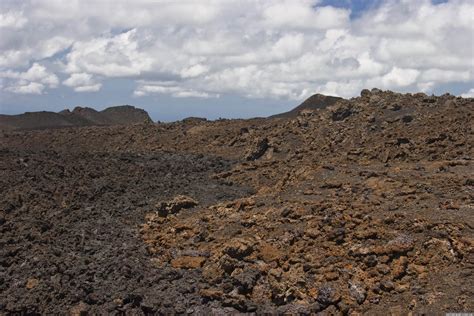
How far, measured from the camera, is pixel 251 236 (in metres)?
11.3

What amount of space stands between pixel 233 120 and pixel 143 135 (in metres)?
6.67

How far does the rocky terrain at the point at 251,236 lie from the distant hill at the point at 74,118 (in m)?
40.5

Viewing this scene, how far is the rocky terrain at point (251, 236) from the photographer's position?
8828mm

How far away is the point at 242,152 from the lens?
29391 mm

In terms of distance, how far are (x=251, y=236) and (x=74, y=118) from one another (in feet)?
204

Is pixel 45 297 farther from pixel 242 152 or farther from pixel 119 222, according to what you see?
pixel 242 152

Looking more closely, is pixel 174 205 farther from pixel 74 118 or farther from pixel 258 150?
pixel 74 118

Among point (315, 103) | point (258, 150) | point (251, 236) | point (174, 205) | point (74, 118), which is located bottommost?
point (251, 236)

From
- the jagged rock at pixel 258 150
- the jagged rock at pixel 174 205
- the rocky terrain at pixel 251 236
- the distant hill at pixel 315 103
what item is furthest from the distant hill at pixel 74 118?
the jagged rock at pixel 174 205

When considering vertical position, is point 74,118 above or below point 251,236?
above

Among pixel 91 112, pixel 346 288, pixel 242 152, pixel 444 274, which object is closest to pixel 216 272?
pixel 346 288

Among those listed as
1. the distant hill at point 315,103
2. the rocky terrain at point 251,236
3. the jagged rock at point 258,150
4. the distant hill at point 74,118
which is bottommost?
the rocky terrain at point 251,236

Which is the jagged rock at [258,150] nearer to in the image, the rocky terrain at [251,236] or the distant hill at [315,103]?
the rocky terrain at [251,236]

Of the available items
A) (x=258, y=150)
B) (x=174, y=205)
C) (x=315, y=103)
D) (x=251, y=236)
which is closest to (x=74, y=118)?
(x=315, y=103)
